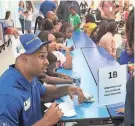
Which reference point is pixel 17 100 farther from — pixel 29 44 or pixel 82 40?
pixel 82 40

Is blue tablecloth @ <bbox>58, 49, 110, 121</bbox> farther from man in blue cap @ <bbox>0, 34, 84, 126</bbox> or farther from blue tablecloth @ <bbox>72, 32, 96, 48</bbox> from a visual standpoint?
blue tablecloth @ <bbox>72, 32, 96, 48</bbox>

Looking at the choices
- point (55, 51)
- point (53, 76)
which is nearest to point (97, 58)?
point (55, 51)

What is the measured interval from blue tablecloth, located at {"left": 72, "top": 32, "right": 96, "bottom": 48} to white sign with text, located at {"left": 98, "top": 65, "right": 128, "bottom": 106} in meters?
2.59

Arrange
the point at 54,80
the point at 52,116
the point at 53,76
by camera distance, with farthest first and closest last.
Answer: the point at 53,76 → the point at 54,80 → the point at 52,116

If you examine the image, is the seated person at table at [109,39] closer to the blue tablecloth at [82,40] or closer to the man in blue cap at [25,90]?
the blue tablecloth at [82,40]

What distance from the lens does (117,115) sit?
1950mm

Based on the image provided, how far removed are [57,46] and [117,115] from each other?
1663 millimetres

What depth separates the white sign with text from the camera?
75.7 inches

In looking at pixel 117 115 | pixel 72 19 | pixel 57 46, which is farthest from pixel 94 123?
pixel 72 19

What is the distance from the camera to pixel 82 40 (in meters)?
5.16

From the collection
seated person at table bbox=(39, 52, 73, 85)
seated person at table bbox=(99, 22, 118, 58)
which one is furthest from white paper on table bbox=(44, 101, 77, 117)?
seated person at table bbox=(99, 22, 118, 58)

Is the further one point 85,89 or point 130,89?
point 85,89

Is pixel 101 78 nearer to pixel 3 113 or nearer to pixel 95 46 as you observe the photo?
pixel 3 113

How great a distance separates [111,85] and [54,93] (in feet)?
1.84
